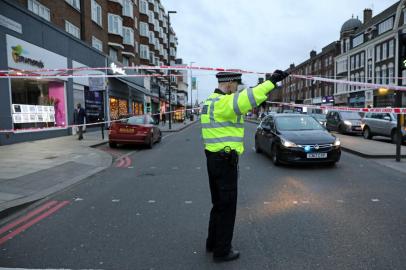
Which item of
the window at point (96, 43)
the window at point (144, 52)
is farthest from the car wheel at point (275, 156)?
the window at point (144, 52)

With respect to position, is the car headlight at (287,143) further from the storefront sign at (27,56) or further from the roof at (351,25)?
the roof at (351,25)

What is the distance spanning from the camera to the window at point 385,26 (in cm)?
4069

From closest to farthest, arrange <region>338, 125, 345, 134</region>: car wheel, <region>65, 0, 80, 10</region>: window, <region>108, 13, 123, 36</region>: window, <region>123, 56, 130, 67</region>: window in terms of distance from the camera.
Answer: <region>338, 125, 345, 134</region>: car wheel, <region>65, 0, 80, 10</region>: window, <region>108, 13, 123, 36</region>: window, <region>123, 56, 130, 67</region>: window

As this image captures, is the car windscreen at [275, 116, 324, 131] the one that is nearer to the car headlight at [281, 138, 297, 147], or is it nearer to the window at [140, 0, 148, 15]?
the car headlight at [281, 138, 297, 147]

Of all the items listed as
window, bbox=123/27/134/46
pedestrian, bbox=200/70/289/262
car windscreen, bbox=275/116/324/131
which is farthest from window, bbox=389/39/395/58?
pedestrian, bbox=200/70/289/262

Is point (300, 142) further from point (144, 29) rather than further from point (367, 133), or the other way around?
point (144, 29)

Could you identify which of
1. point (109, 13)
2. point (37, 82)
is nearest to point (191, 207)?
point (37, 82)

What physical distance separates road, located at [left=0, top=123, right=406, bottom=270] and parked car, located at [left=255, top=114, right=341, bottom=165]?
718 millimetres

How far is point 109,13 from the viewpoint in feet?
96.7

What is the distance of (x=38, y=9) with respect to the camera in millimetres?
17812

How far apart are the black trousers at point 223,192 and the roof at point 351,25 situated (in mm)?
57586

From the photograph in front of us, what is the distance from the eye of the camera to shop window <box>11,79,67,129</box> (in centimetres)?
1475

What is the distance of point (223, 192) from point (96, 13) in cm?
2648

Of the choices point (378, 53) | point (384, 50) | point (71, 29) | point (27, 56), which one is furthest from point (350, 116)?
point (378, 53)
